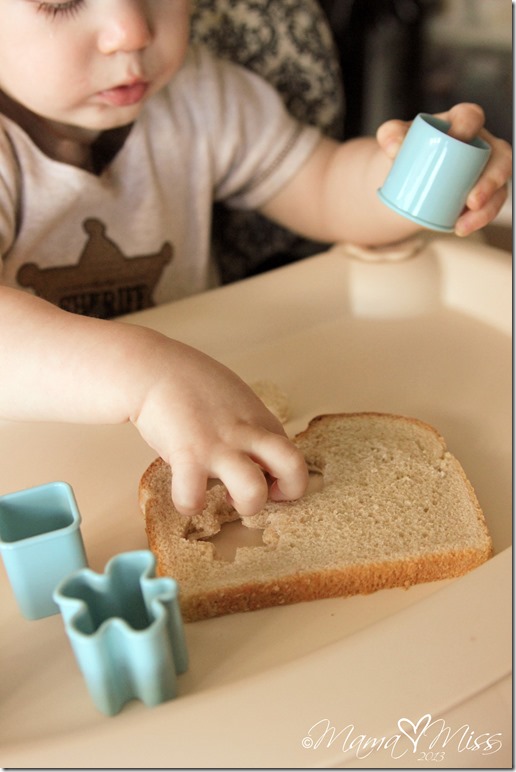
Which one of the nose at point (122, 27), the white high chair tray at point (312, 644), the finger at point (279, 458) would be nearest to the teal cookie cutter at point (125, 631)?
the white high chair tray at point (312, 644)

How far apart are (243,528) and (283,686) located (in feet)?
0.59

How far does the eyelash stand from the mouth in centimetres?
10

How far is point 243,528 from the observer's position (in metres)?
0.69

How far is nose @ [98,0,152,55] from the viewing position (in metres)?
0.78

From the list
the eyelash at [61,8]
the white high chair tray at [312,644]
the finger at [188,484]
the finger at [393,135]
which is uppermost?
the eyelash at [61,8]

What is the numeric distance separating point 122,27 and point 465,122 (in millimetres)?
360

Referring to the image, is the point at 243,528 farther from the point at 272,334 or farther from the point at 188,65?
the point at 188,65

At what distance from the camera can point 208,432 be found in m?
0.62

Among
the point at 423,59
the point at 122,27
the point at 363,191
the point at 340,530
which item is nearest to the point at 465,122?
the point at 363,191

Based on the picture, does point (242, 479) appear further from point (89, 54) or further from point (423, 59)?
point (423, 59)

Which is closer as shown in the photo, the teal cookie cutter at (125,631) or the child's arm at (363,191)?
the teal cookie cutter at (125,631)

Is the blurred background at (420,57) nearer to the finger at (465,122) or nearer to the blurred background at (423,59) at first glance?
the blurred background at (423,59)

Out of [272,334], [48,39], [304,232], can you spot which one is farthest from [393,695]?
[304,232]

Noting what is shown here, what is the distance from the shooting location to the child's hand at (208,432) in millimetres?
606
